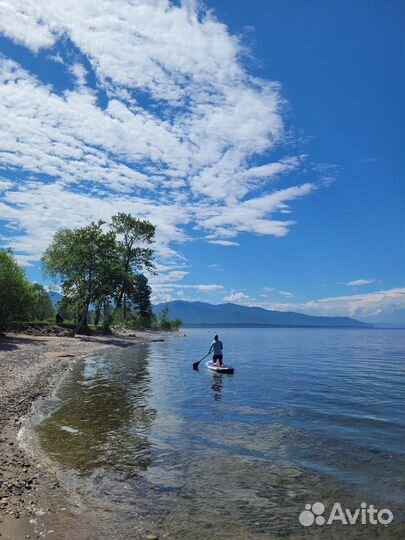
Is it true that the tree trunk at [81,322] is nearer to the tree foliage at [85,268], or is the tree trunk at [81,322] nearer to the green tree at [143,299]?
the tree foliage at [85,268]

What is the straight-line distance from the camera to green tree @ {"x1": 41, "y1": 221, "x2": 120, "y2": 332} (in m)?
61.8

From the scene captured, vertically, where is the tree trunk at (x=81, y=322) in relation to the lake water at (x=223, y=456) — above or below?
above

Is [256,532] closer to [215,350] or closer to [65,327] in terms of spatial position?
[215,350]

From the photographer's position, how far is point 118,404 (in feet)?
62.7

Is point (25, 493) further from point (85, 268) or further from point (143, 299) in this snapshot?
point (143, 299)

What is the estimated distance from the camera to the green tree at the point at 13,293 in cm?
4359

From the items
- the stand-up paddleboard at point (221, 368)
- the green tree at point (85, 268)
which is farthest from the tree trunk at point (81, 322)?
Result: the stand-up paddleboard at point (221, 368)

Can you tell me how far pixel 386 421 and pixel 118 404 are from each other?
472 inches

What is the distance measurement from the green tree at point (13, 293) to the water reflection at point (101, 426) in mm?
21307

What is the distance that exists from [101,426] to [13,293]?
32994 mm

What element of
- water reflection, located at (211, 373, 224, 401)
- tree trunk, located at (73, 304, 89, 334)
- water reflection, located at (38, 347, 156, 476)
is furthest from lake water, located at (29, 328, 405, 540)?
tree trunk, located at (73, 304, 89, 334)

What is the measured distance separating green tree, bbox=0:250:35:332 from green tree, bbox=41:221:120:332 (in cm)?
1486

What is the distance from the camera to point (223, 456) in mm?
12586

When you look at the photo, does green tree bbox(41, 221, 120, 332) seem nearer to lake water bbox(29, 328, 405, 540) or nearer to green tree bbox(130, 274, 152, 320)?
lake water bbox(29, 328, 405, 540)
